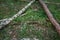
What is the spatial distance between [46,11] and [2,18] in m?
1.33

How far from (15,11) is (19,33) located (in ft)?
4.62

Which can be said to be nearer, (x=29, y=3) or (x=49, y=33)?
(x=49, y=33)

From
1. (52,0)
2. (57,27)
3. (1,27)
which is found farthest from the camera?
(52,0)

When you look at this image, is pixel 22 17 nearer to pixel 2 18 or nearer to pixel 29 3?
pixel 2 18

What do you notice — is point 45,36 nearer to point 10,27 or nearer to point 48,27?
point 48,27

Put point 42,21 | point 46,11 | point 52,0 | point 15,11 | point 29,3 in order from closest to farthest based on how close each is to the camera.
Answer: point 42,21 < point 46,11 < point 15,11 < point 29,3 < point 52,0

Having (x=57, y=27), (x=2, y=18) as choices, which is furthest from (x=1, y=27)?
(x=57, y=27)

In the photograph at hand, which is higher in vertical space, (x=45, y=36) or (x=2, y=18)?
(x=2, y=18)

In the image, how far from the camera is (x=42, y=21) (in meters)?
4.57

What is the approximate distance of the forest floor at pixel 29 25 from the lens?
392 cm

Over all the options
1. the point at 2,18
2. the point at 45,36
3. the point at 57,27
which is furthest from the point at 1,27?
the point at 57,27

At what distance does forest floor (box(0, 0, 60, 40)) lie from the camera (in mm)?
3922

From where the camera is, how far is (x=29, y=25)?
4367 millimetres

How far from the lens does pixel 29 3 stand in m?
5.81
